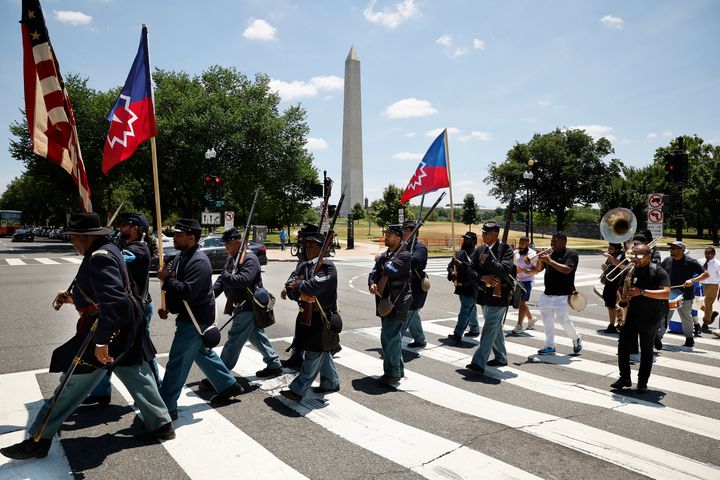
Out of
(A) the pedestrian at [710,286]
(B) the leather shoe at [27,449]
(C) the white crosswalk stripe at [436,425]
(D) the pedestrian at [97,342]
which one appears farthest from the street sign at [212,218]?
(B) the leather shoe at [27,449]

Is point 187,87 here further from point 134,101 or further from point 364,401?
point 364,401

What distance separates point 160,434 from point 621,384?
16.4ft

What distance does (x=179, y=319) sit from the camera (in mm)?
4598

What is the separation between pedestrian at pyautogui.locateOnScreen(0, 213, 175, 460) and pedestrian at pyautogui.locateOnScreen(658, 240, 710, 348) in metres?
8.19

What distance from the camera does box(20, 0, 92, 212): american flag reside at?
4883 mm

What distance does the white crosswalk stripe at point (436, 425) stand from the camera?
12.2ft

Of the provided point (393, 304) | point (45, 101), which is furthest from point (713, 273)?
point (45, 101)

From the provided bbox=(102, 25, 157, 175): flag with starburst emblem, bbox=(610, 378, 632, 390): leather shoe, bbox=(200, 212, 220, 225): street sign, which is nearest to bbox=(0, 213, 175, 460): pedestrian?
bbox=(102, 25, 157, 175): flag with starburst emblem

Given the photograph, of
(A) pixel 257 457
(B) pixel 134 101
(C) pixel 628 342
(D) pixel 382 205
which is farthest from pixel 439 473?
(D) pixel 382 205

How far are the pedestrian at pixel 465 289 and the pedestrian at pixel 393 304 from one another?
8.41 ft

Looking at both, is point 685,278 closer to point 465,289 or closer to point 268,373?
point 465,289

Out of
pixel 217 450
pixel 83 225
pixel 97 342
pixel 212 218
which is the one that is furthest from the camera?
pixel 212 218

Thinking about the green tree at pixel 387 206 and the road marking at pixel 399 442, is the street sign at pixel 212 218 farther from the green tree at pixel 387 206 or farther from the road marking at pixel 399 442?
the green tree at pixel 387 206

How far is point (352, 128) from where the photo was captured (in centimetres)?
5316
